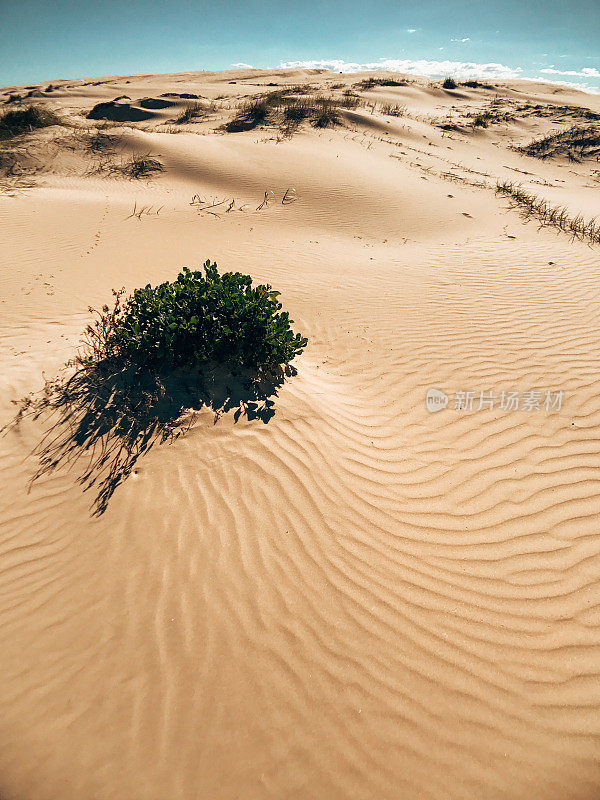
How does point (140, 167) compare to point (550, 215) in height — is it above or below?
above

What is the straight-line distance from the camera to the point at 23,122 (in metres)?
15.5

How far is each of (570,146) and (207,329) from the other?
85.1 ft

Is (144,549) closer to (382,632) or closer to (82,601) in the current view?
(82,601)

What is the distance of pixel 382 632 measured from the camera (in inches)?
113

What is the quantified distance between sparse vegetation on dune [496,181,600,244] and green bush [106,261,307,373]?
10.1 metres

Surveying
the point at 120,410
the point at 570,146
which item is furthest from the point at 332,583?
the point at 570,146

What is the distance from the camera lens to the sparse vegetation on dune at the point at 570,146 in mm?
20297

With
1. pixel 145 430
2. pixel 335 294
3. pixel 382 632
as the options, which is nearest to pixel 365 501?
pixel 382 632

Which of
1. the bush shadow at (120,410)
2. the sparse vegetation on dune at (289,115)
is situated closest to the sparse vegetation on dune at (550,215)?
the sparse vegetation on dune at (289,115)

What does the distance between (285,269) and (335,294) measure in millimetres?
1645

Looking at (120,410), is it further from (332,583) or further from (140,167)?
(140,167)

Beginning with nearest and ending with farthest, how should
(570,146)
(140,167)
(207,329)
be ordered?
(207,329)
(140,167)
(570,146)

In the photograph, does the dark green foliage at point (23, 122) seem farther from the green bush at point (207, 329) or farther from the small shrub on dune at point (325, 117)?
the green bush at point (207, 329)

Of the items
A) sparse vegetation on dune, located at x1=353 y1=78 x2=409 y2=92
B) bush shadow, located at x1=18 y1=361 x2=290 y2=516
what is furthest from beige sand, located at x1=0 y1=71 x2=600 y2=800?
sparse vegetation on dune, located at x1=353 y1=78 x2=409 y2=92
